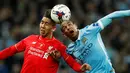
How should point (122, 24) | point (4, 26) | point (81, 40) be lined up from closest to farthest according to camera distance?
point (81, 40)
point (4, 26)
point (122, 24)

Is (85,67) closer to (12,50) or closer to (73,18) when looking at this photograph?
(12,50)

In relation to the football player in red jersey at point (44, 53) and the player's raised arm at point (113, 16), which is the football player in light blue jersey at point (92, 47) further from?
the football player in red jersey at point (44, 53)

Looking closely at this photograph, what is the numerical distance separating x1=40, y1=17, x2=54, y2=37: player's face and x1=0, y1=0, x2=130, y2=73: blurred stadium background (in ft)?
15.5

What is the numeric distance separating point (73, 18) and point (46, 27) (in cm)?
706

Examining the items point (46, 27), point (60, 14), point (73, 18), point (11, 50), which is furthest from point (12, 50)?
point (73, 18)

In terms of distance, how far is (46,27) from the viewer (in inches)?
418

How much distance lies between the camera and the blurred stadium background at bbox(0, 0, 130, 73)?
1619cm

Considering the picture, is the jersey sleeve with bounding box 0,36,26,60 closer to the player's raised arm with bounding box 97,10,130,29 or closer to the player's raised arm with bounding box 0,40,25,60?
the player's raised arm with bounding box 0,40,25,60

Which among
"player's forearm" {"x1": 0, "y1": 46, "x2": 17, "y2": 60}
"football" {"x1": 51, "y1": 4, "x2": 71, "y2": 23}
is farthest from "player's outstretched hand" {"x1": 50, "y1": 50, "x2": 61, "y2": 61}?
"player's forearm" {"x1": 0, "y1": 46, "x2": 17, "y2": 60}

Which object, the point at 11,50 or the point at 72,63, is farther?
the point at 11,50

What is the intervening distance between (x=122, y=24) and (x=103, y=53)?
25.1 feet

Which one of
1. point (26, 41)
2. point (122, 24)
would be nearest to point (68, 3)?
point (122, 24)

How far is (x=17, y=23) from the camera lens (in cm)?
1702

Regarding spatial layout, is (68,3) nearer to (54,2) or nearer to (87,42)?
(54,2)
